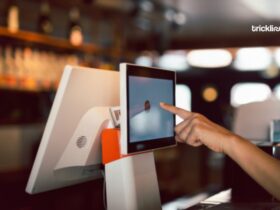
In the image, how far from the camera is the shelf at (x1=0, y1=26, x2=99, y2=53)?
5.14m

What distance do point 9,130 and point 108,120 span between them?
13.1 feet

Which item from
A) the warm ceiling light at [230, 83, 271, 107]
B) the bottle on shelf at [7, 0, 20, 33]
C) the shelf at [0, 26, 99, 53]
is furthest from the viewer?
the warm ceiling light at [230, 83, 271, 107]

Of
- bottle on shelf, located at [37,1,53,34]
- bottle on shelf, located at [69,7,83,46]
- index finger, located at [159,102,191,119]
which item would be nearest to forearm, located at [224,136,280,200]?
index finger, located at [159,102,191,119]

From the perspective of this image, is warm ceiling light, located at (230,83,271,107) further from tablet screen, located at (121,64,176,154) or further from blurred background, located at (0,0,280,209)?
tablet screen, located at (121,64,176,154)

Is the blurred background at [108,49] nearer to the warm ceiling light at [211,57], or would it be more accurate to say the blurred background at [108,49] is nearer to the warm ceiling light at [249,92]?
the warm ceiling light at [211,57]

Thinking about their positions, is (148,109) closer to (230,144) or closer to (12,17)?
(230,144)

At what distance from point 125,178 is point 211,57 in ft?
24.2

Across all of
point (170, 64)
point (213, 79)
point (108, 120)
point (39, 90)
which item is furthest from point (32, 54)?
point (213, 79)

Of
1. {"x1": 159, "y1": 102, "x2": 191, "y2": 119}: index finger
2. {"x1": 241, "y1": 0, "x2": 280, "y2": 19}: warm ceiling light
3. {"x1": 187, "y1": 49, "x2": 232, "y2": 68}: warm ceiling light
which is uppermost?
{"x1": 241, "y1": 0, "x2": 280, "y2": 19}: warm ceiling light

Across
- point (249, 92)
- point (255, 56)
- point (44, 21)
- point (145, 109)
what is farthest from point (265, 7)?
point (249, 92)

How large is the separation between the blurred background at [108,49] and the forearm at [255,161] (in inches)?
34.6

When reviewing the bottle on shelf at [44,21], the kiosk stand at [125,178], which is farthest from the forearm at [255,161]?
the bottle on shelf at [44,21]

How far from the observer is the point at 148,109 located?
161cm

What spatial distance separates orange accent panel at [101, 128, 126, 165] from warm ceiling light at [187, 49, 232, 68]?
7103 millimetres
